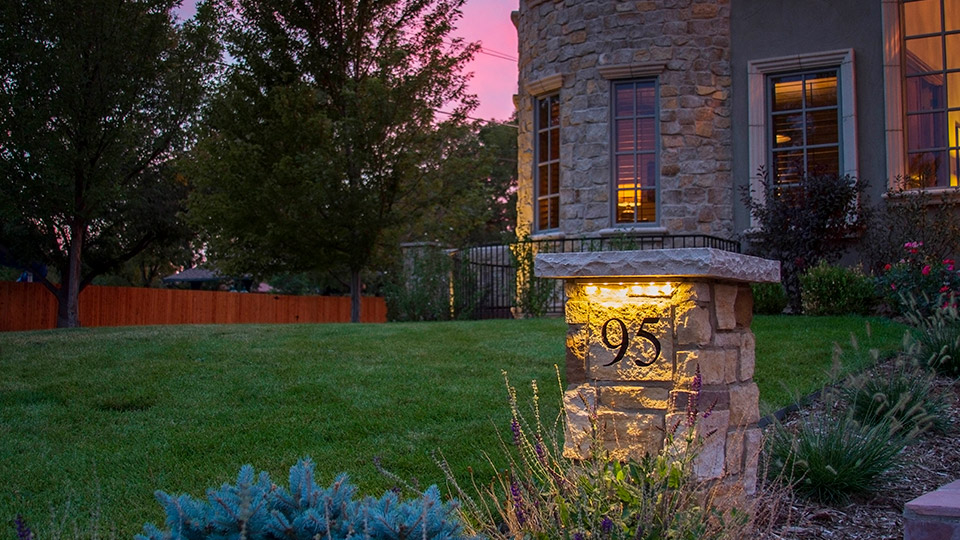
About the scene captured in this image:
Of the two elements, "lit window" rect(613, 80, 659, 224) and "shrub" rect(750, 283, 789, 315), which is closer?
"shrub" rect(750, 283, 789, 315)

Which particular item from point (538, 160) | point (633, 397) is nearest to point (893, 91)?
point (538, 160)

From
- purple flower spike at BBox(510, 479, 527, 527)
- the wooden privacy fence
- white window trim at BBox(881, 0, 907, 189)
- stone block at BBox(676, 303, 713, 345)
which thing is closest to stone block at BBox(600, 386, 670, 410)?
stone block at BBox(676, 303, 713, 345)

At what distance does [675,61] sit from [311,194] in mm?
5708

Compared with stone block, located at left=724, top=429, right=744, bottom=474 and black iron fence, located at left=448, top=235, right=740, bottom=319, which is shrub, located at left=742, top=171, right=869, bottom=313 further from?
stone block, located at left=724, top=429, right=744, bottom=474

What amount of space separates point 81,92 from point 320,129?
3838 millimetres

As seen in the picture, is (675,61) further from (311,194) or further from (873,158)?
(311,194)

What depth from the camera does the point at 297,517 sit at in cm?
205

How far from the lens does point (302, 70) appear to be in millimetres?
14031

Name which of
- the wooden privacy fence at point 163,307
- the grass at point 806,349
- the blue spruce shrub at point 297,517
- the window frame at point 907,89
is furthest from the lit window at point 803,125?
the wooden privacy fence at point 163,307

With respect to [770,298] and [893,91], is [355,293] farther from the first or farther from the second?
[893,91]

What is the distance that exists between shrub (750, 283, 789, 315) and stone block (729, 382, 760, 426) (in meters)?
6.81

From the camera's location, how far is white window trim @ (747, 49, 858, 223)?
1084 cm

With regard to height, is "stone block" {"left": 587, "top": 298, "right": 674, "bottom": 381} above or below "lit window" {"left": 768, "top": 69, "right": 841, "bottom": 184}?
below

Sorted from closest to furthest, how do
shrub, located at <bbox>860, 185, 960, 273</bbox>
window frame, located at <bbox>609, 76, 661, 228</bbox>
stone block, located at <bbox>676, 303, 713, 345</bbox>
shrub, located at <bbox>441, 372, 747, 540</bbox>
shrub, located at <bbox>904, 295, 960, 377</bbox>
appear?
shrub, located at <bbox>441, 372, 747, 540</bbox>, stone block, located at <bbox>676, 303, 713, 345</bbox>, shrub, located at <bbox>904, 295, 960, 377</bbox>, shrub, located at <bbox>860, 185, 960, 273</bbox>, window frame, located at <bbox>609, 76, 661, 228</bbox>
